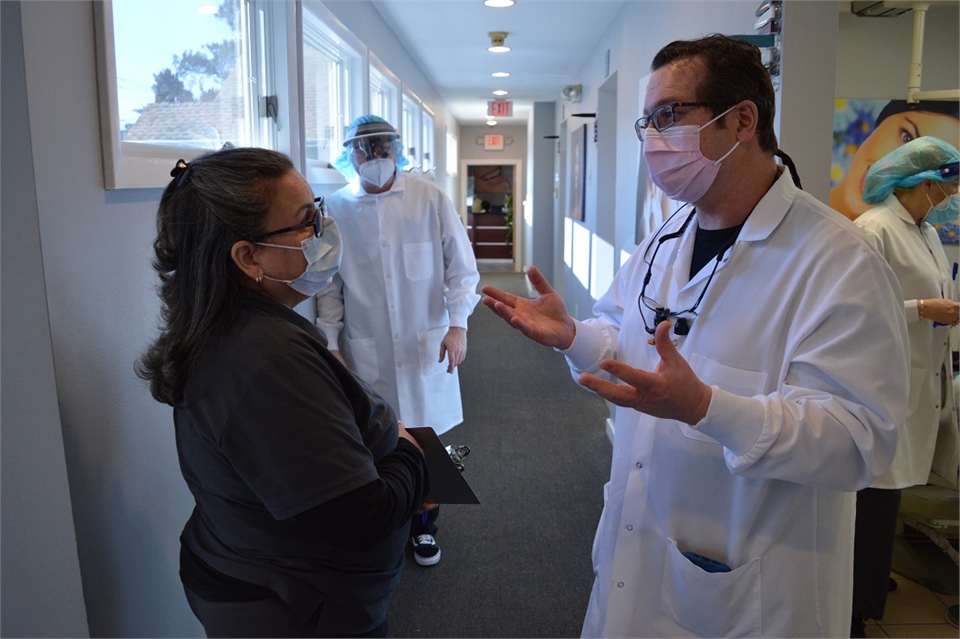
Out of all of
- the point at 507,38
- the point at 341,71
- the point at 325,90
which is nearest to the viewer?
the point at 325,90

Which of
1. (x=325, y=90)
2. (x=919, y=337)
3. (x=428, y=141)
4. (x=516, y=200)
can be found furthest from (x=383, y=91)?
(x=516, y=200)

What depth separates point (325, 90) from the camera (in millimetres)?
3498

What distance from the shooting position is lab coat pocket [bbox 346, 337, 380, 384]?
2582 millimetres

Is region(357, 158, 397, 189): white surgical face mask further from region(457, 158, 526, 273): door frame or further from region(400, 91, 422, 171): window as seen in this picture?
region(457, 158, 526, 273): door frame

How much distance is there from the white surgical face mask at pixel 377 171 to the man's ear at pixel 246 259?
1.42 meters

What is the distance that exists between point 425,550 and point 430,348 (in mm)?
825

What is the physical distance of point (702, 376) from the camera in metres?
1.25

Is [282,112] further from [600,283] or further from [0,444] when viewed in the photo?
[600,283]

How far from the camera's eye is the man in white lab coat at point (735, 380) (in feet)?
3.44

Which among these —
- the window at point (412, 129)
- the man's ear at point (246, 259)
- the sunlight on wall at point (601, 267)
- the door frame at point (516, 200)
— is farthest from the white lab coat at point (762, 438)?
the door frame at point (516, 200)

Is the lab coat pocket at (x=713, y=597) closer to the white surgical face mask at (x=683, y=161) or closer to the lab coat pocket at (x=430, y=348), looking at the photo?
the white surgical face mask at (x=683, y=161)

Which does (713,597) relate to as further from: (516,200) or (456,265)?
(516,200)

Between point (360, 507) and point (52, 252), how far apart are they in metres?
0.69

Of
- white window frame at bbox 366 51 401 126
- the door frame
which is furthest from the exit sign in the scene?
white window frame at bbox 366 51 401 126
